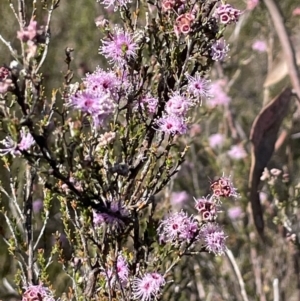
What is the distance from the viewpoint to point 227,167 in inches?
139

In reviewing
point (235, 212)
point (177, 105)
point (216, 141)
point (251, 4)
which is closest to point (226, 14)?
point (177, 105)

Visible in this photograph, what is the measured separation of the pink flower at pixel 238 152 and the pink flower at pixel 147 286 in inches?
77.7

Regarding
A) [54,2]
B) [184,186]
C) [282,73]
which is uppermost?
[184,186]

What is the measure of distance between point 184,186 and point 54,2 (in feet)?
7.89

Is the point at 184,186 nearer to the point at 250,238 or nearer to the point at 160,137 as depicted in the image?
the point at 250,238

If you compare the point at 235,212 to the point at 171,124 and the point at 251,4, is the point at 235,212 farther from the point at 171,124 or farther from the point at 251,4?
the point at 171,124

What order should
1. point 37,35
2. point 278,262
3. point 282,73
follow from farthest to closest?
1. point 278,262
2. point 282,73
3. point 37,35

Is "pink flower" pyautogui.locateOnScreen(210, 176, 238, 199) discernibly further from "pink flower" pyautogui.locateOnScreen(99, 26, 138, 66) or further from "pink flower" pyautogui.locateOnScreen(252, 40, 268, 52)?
"pink flower" pyautogui.locateOnScreen(252, 40, 268, 52)

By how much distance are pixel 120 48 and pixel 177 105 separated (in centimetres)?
18

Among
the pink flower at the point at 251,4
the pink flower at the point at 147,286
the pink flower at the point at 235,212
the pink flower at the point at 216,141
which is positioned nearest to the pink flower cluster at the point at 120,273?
the pink flower at the point at 147,286

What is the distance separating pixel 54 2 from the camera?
141 cm

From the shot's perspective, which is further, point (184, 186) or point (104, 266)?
point (184, 186)

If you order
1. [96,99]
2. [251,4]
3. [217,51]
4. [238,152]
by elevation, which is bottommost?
[96,99]

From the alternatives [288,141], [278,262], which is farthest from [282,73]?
[278,262]
